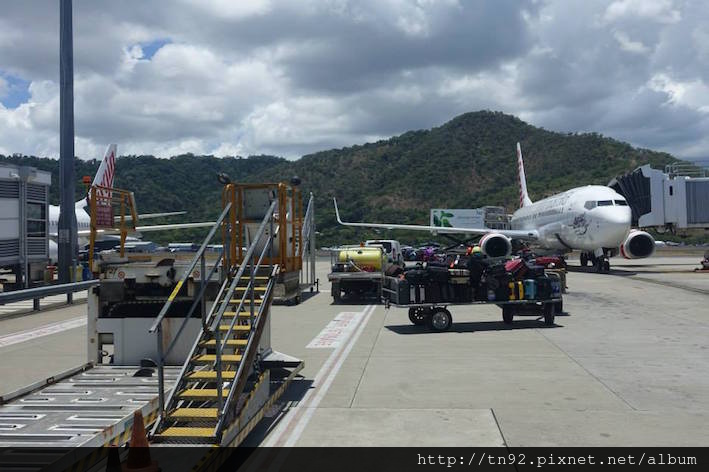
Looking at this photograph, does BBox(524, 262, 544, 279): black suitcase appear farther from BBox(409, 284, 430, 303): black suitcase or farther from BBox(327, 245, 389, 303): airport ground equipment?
BBox(327, 245, 389, 303): airport ground equipment

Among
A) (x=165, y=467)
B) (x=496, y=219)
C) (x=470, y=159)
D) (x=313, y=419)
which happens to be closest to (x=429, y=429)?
(x=313, y=419)

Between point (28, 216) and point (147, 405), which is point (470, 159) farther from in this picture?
point (147, 405)

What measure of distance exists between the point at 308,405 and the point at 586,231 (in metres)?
26.9

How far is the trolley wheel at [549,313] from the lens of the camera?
15945 millimetres

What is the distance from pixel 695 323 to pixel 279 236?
12.3m

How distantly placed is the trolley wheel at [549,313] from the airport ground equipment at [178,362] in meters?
8.67

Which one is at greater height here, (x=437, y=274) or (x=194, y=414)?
(x=437, y=274)

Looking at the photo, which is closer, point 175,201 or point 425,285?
point 425,285

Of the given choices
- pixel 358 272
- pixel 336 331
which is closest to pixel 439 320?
pixel 336 331

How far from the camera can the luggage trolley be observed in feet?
50.2

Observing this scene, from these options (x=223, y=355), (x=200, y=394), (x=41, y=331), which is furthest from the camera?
(x=41, y=331)

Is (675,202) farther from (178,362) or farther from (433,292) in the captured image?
(178,362)

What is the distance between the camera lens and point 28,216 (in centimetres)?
2559

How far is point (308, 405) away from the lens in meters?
8.57
